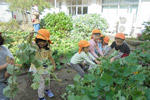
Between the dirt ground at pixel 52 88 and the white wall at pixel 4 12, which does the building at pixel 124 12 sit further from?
the white wall at pixel 4 12

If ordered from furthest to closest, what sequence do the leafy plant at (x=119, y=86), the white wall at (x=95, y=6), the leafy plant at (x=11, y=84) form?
the white wall at (x=95, y=6)
the leafy plant at (x=11, y=84)
the leafy plant at (x=119, y=86)

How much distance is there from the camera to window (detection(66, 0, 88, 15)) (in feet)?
38.3

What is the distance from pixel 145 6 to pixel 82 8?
5341mm

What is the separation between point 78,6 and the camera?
40.4 ft

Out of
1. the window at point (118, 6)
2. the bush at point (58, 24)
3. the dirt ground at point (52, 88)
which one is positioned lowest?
the dirt ground at point (52, 88)

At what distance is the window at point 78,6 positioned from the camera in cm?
1168

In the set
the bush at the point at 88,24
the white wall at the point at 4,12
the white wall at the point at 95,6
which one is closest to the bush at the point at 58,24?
the bush at the point at 88,24

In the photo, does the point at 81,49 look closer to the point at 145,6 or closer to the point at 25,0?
the point at 145,6

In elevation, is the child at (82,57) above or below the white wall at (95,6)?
below

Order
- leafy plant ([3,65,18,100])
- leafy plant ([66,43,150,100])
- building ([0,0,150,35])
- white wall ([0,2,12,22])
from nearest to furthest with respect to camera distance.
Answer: leafy plant ([66,43,150,100]), leafy plant ([3,65,18,100]), building ([0,0,150,35]), white wall ([0,2,12,22])

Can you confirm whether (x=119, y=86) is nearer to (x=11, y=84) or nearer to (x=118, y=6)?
(x=11, y=84)

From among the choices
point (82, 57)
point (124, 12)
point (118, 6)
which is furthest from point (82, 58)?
point (118, 6)

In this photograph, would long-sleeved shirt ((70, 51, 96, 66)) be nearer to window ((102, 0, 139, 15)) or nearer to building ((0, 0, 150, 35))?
building ((0, 0, 150, 35))

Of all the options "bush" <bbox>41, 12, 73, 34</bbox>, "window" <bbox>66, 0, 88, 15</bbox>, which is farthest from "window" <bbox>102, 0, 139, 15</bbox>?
"bush" <bbox>41, 12, 73, 34</bbox>
